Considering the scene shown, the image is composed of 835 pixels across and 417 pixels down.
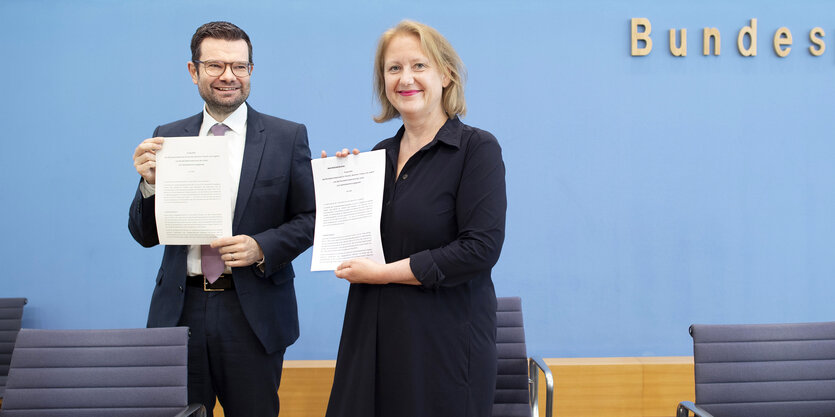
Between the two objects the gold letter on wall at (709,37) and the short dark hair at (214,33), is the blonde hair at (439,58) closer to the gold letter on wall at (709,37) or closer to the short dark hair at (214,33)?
the short dark hair at (214,33)

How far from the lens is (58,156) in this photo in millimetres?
3131

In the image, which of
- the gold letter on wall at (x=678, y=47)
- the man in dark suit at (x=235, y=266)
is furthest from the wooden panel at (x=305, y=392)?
the gold letter on wall at (x=678, y=47)

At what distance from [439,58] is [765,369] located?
150 centimetres

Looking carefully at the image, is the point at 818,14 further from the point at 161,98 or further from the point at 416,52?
the point at 161,98

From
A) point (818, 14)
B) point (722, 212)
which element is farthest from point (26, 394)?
point (818, 14)

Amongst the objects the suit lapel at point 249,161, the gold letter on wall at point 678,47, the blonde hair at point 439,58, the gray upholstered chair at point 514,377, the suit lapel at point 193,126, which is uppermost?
the gold letter on wall at point 678,47

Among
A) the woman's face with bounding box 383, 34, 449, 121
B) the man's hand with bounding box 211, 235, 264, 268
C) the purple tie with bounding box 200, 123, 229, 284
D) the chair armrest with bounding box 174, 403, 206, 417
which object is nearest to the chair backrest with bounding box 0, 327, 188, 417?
the chair armrest with bounding box 174, 403, 206, 417

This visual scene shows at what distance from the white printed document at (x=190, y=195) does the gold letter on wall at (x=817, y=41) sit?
3185mm

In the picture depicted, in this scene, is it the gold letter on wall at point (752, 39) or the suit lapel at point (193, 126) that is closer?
the suit lapel at point (193, 126)

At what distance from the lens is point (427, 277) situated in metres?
1.31

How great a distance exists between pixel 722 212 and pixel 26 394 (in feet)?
10.8

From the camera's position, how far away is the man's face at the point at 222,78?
68.6 inches

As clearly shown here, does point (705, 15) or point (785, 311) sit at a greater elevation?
point (705, 15)

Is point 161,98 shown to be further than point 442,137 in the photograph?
Yes
